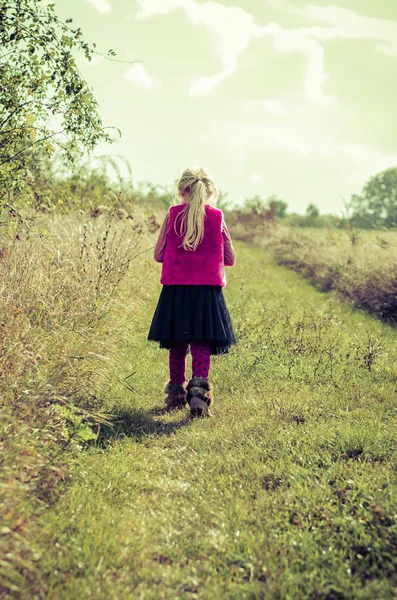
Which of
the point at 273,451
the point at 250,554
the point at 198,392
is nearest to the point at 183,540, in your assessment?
the point at 250,554

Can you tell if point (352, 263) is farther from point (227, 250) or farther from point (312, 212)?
point (312, 212)

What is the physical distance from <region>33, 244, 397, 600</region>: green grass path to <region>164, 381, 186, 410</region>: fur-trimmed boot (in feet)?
0.56

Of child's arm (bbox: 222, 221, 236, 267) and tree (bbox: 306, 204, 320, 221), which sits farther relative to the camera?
tree (bbox: 306, 204, 320, 221)

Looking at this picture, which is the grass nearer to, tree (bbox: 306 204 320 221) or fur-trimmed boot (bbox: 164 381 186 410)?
fur-trimmed boot (bbox: 164 381 186 410)

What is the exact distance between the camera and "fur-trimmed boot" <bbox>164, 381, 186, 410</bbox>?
15.6 feet

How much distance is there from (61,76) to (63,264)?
212 cm

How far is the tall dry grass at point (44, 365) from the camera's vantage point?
273cm

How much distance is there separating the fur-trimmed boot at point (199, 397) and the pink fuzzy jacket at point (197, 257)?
2.75ft

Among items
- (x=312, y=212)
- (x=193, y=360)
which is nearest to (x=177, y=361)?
(x=193, y=360)

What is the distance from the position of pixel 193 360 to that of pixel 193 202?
1.34m

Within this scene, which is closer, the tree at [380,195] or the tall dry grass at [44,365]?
the tall dry grass at [44,365]

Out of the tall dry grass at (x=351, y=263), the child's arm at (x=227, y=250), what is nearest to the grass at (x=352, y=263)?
the tall dry grass at (x=351, y=263)

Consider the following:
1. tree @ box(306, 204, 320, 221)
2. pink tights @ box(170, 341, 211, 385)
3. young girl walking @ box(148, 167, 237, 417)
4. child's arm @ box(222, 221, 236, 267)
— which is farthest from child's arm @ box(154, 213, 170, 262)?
tree @ box(306, 204, 320, 221)

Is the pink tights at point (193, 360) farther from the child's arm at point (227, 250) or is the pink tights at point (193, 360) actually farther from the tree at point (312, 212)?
the tree at point (312, 212)
